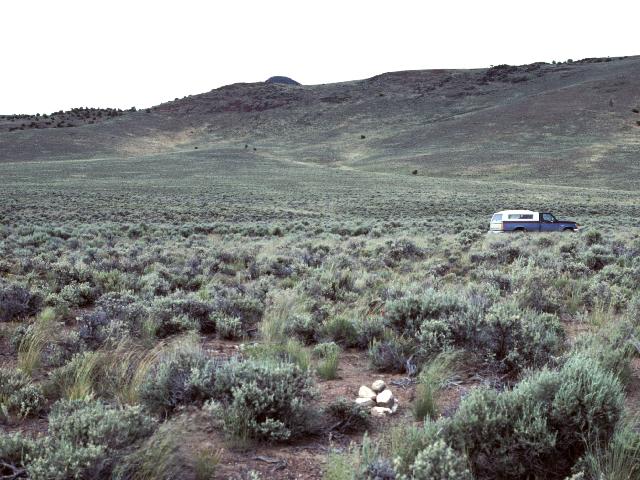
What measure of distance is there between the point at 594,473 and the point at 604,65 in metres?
127

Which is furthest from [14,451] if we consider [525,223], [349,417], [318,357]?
[525,223]

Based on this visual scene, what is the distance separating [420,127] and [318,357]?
284ft

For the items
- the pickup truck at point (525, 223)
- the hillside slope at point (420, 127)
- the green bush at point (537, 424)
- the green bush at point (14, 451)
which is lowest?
the pickup truck at point (525, 223)

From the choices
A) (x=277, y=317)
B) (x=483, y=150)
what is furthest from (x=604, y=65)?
(x=277, y=317)

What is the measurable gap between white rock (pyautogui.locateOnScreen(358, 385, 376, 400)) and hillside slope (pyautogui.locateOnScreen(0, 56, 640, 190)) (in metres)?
54.0

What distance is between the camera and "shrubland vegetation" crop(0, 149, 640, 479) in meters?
3.12

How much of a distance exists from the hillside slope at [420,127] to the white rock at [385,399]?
5410 centimetres

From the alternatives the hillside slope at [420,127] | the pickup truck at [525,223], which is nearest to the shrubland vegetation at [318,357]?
the pickup truck at [525,223]

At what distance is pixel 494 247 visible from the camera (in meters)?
14.4

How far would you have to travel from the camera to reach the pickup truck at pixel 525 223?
77.0 feet

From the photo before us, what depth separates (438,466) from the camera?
8.96 feet

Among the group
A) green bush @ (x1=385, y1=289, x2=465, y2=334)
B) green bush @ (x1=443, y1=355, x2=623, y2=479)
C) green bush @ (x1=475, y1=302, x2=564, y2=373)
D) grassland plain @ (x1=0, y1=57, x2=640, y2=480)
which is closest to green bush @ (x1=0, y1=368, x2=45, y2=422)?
grassland plain @ (x1=0, y1=57, x2=640, y2=480)

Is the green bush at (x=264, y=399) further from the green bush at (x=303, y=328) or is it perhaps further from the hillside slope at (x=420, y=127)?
the hillside slope at (x=420, y=127)

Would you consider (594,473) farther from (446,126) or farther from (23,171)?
(446,126)
